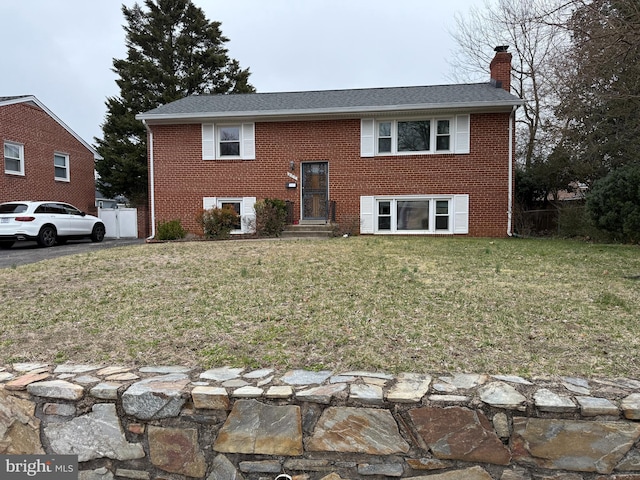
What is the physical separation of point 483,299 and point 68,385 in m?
3.64

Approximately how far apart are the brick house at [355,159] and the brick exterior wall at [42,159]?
5693 millimetres

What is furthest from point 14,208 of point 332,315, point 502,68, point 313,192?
point 502,68

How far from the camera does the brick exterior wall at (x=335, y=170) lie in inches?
521

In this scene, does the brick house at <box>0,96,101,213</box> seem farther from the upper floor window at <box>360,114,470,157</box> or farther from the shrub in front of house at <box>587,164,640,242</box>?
the shrub in front of house at <box>587,164,640,242</box>

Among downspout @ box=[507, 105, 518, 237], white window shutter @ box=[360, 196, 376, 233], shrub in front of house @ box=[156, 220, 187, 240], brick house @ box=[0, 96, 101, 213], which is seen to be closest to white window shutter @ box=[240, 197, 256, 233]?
shrub in front of house @ box=[156, 220, 187, 240]

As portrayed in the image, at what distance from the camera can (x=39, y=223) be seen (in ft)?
40.5

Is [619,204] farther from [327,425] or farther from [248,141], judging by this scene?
[327,425]

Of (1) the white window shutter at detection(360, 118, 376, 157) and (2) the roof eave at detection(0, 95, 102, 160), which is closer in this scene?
(1) the white window shutter at detection(360, 118, 376, 157)

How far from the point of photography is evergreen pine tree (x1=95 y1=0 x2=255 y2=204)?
25.2 meters

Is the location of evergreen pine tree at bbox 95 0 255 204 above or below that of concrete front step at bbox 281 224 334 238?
above

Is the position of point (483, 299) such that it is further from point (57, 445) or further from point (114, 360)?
point (57, 445)

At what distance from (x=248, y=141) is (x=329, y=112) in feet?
9.40

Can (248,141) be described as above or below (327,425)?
above

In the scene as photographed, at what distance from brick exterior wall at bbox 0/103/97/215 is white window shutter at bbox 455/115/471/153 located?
51.6ft
